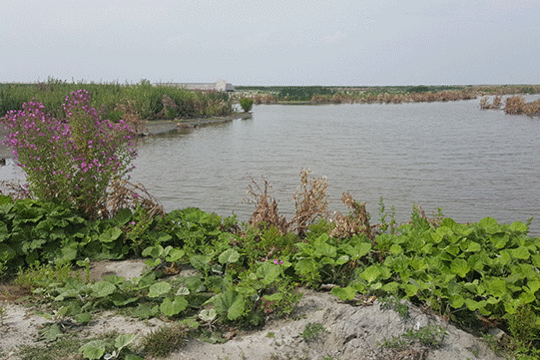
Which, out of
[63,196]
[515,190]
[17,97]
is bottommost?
[515,190]

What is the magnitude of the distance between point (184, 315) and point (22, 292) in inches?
70.1

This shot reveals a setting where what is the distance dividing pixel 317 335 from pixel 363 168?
338 inches

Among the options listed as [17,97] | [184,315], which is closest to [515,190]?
[184,315]

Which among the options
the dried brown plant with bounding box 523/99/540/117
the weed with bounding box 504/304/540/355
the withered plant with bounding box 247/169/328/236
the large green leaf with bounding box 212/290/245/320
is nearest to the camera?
the weed with bounding box 504/304/540/355

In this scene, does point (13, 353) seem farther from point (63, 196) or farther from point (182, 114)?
point (182, 114)

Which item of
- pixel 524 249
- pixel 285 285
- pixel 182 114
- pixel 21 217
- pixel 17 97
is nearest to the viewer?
pixel 285 285

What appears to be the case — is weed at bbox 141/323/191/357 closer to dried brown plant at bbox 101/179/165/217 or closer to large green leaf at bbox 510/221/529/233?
dried brown plant at bbox 101/179/165/217

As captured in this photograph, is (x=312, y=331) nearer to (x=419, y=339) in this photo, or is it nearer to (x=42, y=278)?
(x=419, y=339)

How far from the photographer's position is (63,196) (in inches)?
234

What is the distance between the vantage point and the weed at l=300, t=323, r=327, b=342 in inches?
136

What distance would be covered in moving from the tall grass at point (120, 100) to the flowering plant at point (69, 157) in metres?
13.5

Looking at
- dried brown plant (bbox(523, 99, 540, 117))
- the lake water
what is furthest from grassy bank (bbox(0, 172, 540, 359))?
dried brown plant (bbox(523, 99, 540, 117))

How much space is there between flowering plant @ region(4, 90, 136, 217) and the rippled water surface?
2248 millimetres

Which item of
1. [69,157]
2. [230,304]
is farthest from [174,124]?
[230,304]
